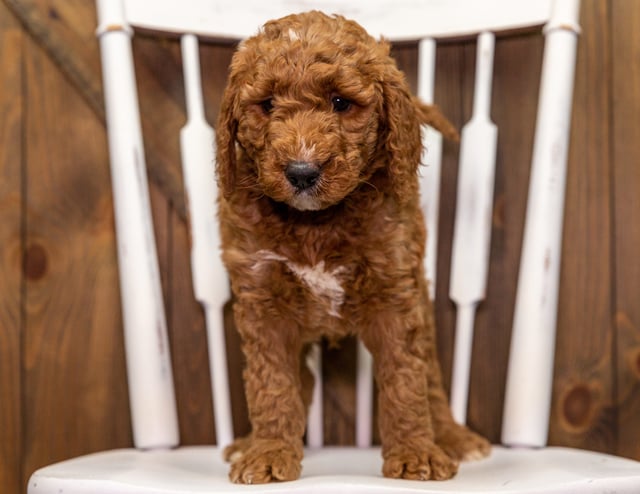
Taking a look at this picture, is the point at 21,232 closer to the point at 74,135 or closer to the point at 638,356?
the point at 74,135

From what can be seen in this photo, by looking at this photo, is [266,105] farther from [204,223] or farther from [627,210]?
[627,210]

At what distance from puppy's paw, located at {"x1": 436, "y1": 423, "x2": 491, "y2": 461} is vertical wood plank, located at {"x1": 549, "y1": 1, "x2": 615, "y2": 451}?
1.06 ft

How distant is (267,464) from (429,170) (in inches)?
22.3

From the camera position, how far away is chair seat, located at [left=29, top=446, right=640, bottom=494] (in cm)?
83

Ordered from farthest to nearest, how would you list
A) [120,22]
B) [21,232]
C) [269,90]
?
[21,232]
[120,22]
[269,90]

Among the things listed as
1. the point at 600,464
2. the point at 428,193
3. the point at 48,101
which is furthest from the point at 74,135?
the point at 600,464

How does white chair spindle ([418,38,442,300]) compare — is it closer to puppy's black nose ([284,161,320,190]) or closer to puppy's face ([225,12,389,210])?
puppy's face ([225,12,389,210])

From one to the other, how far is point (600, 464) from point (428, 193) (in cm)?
51

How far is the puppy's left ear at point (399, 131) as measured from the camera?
0.99 meters

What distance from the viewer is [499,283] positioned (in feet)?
4.65

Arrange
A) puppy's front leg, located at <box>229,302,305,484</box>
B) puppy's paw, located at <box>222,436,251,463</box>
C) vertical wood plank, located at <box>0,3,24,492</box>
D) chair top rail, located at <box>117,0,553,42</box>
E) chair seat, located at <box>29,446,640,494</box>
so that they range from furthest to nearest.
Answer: vertical wood plank, located at <box>0,3,24,492</box> < chair top rail, located at <box>117,0,553,42</box> < puppy's paw, located at <box>222,436,251,463</box> < puppy's front leg, located at <box>229,302,305,484</box> < chair seat, located at <box>29,446,640,494</box>

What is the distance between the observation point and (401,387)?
41.6 inches

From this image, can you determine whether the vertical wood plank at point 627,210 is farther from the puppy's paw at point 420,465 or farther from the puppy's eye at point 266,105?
the puppy's eye at point 266,105

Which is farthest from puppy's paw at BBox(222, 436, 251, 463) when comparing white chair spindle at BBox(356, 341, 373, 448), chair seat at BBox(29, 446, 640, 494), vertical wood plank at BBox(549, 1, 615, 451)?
vertical wood plank at BBox(549, 1, 615, 451)
